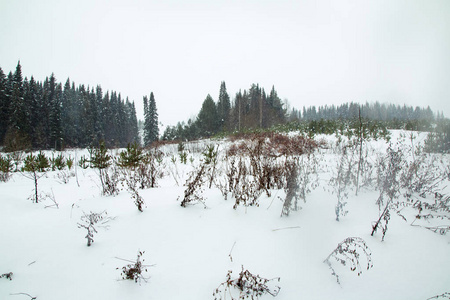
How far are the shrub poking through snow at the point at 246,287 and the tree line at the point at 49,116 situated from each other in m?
19.4

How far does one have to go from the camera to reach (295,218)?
2.04 metres

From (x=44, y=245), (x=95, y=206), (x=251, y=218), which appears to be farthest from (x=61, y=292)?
(x=251, y=218)

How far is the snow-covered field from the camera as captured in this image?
1.36 m

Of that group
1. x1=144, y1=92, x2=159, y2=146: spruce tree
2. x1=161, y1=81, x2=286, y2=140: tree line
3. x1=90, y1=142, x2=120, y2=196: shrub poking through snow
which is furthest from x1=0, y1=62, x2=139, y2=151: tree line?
x1=90, y1=142, x2=120, y2=196: shrub poking through snow

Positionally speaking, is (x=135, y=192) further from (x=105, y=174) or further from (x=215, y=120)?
(x=215, y=120)

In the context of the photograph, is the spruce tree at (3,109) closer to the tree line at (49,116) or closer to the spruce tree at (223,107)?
the tree line at (49,116)

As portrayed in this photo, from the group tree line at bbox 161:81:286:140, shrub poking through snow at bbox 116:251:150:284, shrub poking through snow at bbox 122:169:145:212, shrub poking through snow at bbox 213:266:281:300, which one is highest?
tree line at bbox 161:81:286:140

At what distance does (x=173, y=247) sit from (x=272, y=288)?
0.90 m

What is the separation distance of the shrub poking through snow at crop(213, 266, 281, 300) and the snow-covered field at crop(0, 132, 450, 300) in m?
0.05

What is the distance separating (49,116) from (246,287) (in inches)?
1529

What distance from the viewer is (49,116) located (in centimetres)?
2880

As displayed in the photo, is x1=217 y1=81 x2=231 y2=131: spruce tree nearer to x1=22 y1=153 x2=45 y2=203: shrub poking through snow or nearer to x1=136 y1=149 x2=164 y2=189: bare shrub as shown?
x1=22 y1=153 x2=45 y2=203: shrub poking through snow

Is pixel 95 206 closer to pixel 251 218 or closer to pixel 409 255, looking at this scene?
pixel 251 218

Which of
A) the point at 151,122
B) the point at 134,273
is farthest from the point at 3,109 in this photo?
the point at 134,273
